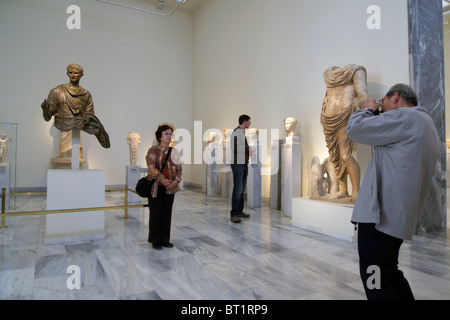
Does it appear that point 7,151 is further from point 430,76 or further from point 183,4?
point 430,76

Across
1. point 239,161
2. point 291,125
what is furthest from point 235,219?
point 291,125

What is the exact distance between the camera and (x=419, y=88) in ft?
15.6

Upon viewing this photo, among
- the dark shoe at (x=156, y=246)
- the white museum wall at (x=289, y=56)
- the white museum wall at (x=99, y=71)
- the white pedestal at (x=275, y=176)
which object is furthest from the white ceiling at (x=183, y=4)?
the dark shoe at (x=156, y=246)

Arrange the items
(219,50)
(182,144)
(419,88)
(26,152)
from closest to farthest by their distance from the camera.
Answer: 1. (419,88)
2. (26,152)
3. (219,50)
4. (182,144)

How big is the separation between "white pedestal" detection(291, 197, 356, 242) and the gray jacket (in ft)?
8.98

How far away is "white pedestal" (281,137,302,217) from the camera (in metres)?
6.16

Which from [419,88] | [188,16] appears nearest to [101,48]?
[188,16]

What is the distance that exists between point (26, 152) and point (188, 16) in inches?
302

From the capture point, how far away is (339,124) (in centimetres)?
492

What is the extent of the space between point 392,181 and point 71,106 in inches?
178

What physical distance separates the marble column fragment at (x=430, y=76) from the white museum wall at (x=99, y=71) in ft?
28.0

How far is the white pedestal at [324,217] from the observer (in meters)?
4.50

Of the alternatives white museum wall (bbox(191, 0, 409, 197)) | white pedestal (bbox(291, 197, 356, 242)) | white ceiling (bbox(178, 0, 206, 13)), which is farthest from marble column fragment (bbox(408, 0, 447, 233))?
white ceiling (bbox(178, 0, 206, 13))

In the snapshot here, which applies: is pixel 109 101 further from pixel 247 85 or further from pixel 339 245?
pixel 339 245
